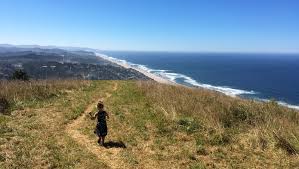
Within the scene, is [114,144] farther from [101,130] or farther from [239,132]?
[239,132]

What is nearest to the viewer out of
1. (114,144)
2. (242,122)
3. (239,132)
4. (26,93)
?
(114,144)

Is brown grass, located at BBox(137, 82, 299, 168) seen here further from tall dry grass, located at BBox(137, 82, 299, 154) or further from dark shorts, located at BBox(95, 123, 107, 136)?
dark shorts, located at BBox(95, 123, 107, 136)

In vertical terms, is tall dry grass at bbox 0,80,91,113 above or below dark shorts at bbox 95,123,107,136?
below

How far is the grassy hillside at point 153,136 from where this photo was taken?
38.4 feet

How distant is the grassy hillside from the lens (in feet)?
38.4

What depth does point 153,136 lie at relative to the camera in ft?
49.3

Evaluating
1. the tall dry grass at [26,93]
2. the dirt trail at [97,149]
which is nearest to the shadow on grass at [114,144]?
the dirt trail at [97,149]

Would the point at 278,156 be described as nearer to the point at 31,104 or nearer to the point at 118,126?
the point at 118,126

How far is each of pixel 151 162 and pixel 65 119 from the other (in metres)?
7.41

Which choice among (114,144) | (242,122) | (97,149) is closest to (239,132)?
(242,122)

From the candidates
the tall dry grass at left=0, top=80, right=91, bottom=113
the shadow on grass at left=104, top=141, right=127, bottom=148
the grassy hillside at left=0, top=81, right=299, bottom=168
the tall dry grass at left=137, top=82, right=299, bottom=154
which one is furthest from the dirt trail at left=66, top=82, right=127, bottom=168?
the tall dry grass at left=0, top=80, right=91, bottom=113

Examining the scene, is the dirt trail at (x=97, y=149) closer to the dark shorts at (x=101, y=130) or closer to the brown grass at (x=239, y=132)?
the dark shorts at (x=101, y=130)

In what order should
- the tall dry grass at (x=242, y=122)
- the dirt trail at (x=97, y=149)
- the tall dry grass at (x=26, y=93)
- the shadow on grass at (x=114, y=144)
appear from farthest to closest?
the tall dry grass at (x=26, y=93), the shadow on grass at (x=114, y=144), the tall dry grass at (x=242, y=122), the dirt trail at (x=97, y=149)

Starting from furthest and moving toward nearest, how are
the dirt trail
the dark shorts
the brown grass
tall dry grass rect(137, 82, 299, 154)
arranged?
the dark shorts < tall dry grass rect(137, 82, 299, 154) < the brown grass < the dirt trail
